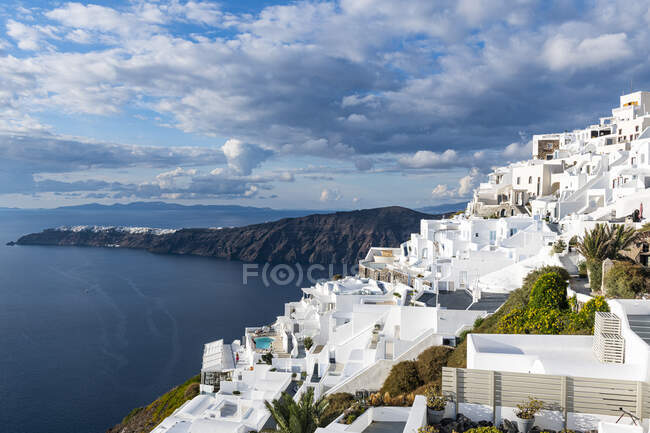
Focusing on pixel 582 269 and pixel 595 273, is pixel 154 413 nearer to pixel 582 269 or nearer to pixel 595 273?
pixel 582 269

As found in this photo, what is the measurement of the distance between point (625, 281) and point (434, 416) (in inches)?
385

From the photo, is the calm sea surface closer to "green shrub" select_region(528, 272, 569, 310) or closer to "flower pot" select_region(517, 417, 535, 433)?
"green shrub" select_region(528, 272, 569, 310)

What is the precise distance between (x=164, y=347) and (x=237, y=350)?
649 inches

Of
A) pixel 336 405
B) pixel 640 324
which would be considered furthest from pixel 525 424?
pixel 336 405

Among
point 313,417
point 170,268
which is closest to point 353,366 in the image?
point 313,417

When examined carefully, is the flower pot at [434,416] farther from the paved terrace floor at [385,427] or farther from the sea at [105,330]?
the sea at [105,330]

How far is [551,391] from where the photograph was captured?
7.06 meters

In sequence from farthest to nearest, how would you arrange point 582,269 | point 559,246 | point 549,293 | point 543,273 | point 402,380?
1. point 559,246
2. point 582,269
3. point 402,380
4. point 543,273
5. point 549,293

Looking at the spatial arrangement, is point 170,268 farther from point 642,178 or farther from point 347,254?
point 642,178

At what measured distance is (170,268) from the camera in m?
107

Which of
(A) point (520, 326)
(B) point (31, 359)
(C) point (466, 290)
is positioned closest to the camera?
(A) point (520, 326)

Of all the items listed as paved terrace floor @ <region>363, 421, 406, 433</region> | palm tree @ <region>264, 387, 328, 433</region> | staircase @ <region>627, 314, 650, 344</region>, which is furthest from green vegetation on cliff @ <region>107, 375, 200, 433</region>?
staircase @ <region>627, 314, 650, 344</region>

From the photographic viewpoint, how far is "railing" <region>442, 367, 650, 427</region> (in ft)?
22.1

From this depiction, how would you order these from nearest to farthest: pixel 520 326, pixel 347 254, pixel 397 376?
pixel 520 326
pixel 397 376
pixel 347 254
